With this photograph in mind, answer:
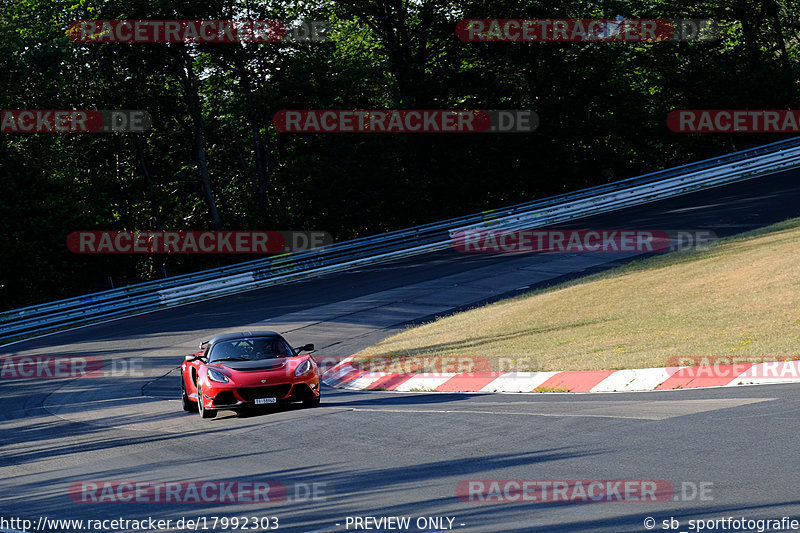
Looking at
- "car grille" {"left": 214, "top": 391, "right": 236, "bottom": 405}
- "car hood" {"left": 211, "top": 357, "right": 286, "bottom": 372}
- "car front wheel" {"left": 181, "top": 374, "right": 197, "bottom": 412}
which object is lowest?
"car front wheel" {"left": 181, "top": 374, "right": 197, "bottom": 412}

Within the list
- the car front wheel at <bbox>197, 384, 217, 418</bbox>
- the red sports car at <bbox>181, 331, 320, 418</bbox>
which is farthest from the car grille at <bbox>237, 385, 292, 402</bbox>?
the car front wheel at <bbox>197, 384, 217, 418</bbox>

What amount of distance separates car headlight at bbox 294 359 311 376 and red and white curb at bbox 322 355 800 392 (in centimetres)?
239

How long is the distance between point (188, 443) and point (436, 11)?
Answer: 3768 cm

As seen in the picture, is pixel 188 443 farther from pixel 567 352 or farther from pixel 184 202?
pixel 184 202

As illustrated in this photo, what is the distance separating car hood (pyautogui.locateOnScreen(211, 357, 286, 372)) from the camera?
45.0ft

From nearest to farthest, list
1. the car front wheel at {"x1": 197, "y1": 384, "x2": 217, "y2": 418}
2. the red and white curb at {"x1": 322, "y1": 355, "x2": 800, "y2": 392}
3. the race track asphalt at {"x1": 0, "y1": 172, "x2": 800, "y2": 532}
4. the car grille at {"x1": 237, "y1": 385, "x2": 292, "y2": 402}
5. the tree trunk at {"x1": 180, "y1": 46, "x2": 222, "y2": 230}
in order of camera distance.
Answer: the race track asphalt at {"x1": 0, "y1": 172, "x2": 800, "y2": 532} → the red and white curb at {"x1": 322, "y1": 355, "x2": 800, "y2": 392} → the car grille at {"x1": 237, "y1": 385, "x2": 292, "y2": 402} → the car front wheel at {"x1": 197, "y1": 384, "x2": 217, "y2": 418} → the tree trunk at {"x1": 180, "y1": 46, "x2": 222, "y2": 230}

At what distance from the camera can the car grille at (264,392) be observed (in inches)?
532

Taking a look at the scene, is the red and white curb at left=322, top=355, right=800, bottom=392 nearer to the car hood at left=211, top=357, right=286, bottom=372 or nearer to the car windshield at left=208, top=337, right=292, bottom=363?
the car windshield at left=208, top=337, right=292, bottom=363

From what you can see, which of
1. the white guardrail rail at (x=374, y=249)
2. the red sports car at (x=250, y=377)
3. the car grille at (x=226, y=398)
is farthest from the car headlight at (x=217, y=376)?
the white guardrail rail at (x=374, y=249)

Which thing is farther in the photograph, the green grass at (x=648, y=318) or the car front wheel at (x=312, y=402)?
the green grass at (x=648, y=318)

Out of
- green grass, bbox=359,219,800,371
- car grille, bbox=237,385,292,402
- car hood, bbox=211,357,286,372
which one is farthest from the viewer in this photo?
green grass, bbox=359,219,800,371

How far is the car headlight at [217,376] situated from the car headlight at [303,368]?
41.3 inches

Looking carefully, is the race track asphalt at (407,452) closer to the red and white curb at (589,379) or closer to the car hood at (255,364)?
the red and white curb at (589,379)

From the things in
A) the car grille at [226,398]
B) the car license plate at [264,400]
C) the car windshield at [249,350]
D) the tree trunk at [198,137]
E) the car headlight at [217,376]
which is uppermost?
the tree trunk at [198,137]
